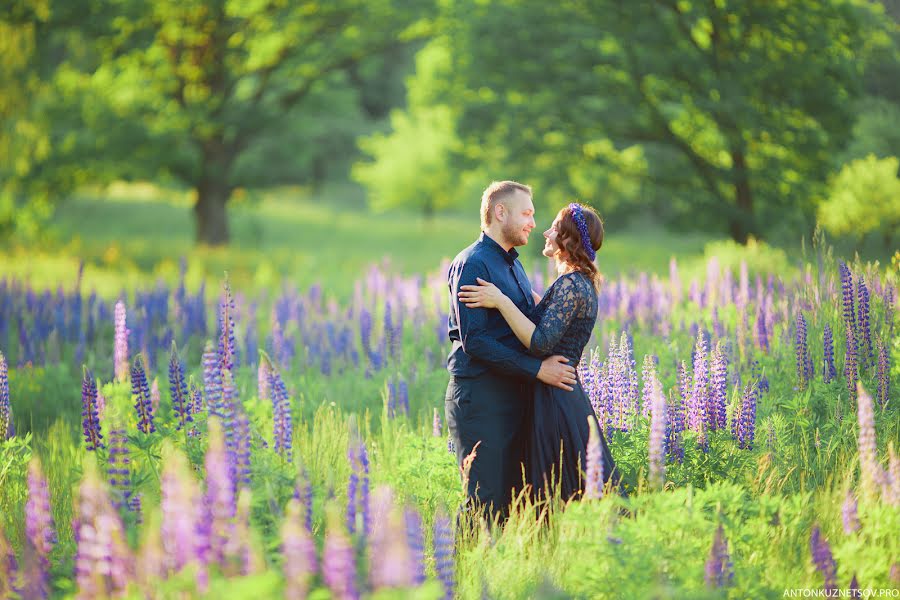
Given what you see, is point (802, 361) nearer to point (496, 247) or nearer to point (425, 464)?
point (496, 247)

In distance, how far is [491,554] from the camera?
3.58m

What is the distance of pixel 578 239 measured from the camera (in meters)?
4.35

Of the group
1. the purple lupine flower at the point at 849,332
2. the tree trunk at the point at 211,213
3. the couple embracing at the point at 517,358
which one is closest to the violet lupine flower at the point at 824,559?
the couple embracing at the point at 517,358

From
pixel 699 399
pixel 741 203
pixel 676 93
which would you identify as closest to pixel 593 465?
pixel 699 399

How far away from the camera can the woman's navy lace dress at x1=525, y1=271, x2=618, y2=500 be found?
4.27 metres

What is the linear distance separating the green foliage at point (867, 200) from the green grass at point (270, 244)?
2546mm

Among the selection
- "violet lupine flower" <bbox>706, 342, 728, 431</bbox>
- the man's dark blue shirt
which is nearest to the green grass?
"violet lupine flower" <bbox>706, 342, 728, 431</bbox>

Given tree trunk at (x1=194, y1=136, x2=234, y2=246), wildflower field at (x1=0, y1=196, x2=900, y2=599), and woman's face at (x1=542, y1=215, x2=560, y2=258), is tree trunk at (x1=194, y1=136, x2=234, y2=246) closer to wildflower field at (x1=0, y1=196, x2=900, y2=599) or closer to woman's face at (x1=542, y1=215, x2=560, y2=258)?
wildflower field at (x1=0, y1=196, x2=900, y2=599)

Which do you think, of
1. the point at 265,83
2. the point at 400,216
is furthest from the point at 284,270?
the point at 400,216

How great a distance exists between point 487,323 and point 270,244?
27238 mm

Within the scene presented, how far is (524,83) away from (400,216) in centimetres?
3066

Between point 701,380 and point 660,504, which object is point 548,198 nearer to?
point 701,380

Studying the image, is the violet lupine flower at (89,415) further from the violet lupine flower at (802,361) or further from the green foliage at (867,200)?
the green foliage at (867,200)

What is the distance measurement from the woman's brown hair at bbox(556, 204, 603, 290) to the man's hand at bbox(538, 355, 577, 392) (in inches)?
18.5
